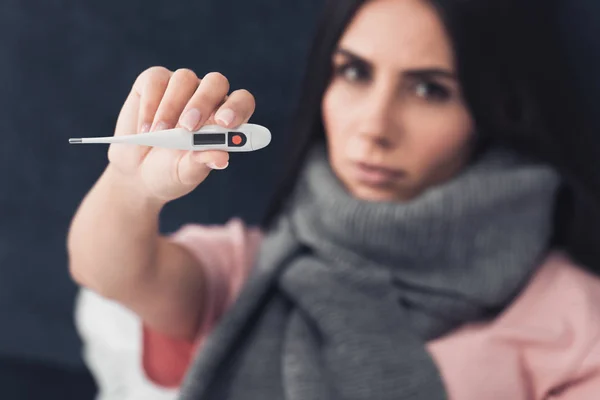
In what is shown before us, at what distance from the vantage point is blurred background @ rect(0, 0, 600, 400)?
1.42 feet

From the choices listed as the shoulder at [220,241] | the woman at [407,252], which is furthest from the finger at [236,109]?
the shoulder at [220,241]

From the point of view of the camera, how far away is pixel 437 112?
1.77 ft

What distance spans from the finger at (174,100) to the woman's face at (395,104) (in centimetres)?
24

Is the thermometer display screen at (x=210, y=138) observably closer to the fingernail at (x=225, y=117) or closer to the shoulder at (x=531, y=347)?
the fingernail at (x=225, y=117)

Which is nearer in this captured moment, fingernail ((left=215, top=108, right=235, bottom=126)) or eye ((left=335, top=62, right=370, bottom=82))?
fingernail ((left=215, top=108, right=235, bottom=126))

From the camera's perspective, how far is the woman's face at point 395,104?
0.51m

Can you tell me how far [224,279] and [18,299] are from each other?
0.28 m

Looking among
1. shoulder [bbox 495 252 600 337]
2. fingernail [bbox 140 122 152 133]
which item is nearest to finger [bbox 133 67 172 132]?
fingernail [bbox 140 122 152 133]

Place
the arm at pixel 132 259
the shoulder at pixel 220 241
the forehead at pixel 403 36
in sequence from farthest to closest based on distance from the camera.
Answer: the shoulder at pixel 220 241 < the forehead at pixel 403 36 < the arm at pixel 132 259

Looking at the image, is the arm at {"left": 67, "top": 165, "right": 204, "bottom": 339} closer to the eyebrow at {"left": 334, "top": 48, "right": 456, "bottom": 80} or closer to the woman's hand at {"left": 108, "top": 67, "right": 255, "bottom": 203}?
the woman's hand at {"left": 108, "top": 67, "right": 255, "bottom": 203}

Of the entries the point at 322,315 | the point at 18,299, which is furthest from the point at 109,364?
the point at 322,315

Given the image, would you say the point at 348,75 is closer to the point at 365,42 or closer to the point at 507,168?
the point at 365,42

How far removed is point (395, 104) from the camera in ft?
1.69

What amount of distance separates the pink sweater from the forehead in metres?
0.23
